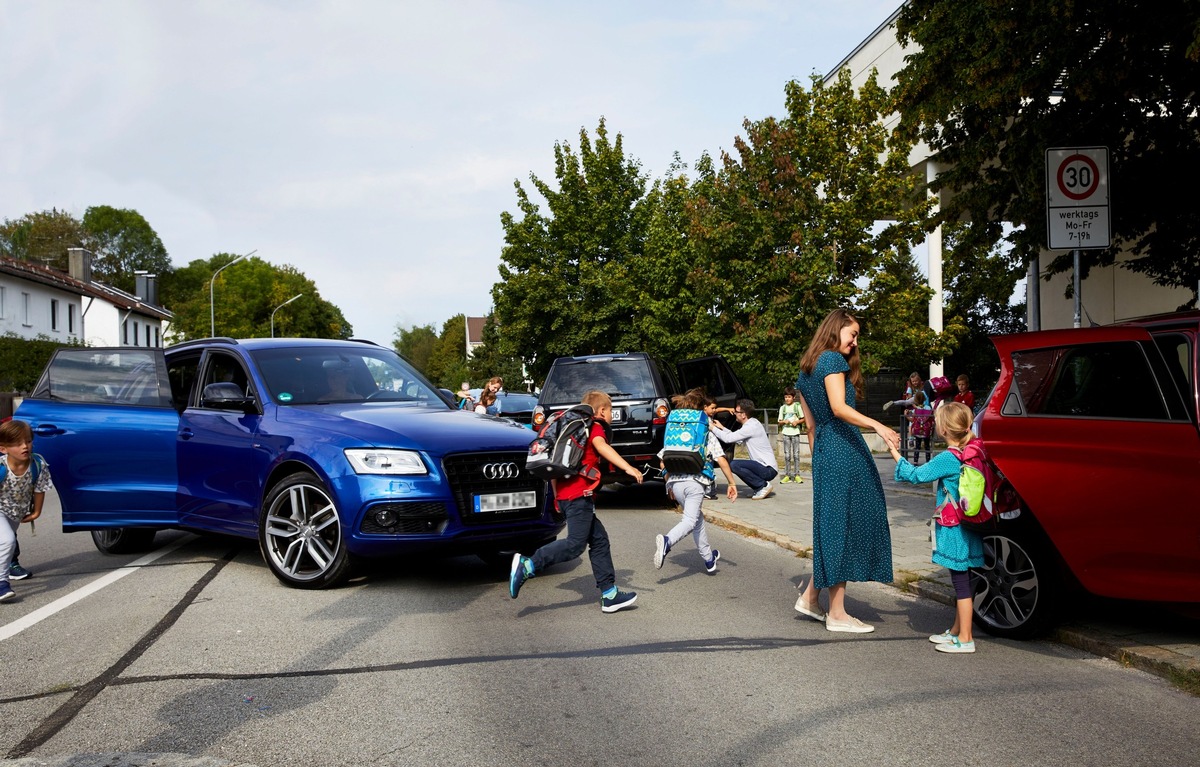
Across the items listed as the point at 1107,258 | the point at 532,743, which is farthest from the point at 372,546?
the point at 1107,258

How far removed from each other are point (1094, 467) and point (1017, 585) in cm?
87

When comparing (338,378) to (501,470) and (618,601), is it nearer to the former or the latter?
(501,470)

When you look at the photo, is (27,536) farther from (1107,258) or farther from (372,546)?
(1107,258)

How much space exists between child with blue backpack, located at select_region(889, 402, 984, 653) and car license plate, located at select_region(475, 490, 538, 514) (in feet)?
9.44

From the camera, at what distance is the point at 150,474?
28.3ft

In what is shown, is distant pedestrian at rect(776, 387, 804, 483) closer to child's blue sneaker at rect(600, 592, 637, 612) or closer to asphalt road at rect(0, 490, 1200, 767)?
asphalt road at rect(0, 490, 1200, 767)

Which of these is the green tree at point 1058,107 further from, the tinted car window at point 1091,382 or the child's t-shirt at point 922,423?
the child's t-shirt at point 922,423

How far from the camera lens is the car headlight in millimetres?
7168

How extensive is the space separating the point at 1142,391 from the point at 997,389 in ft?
2.75

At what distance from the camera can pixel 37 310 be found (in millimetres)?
53875

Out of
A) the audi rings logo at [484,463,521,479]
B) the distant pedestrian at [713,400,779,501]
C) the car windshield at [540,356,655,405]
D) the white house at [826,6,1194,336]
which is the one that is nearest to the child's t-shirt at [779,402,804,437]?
the distant pedestrian at [713,400,779,501]

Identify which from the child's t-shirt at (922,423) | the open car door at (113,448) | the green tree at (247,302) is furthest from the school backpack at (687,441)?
the green tree at (247,302)

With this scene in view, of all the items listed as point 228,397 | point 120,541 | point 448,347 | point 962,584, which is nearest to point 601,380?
point 120,541

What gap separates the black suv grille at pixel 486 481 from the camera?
730 centimetres
